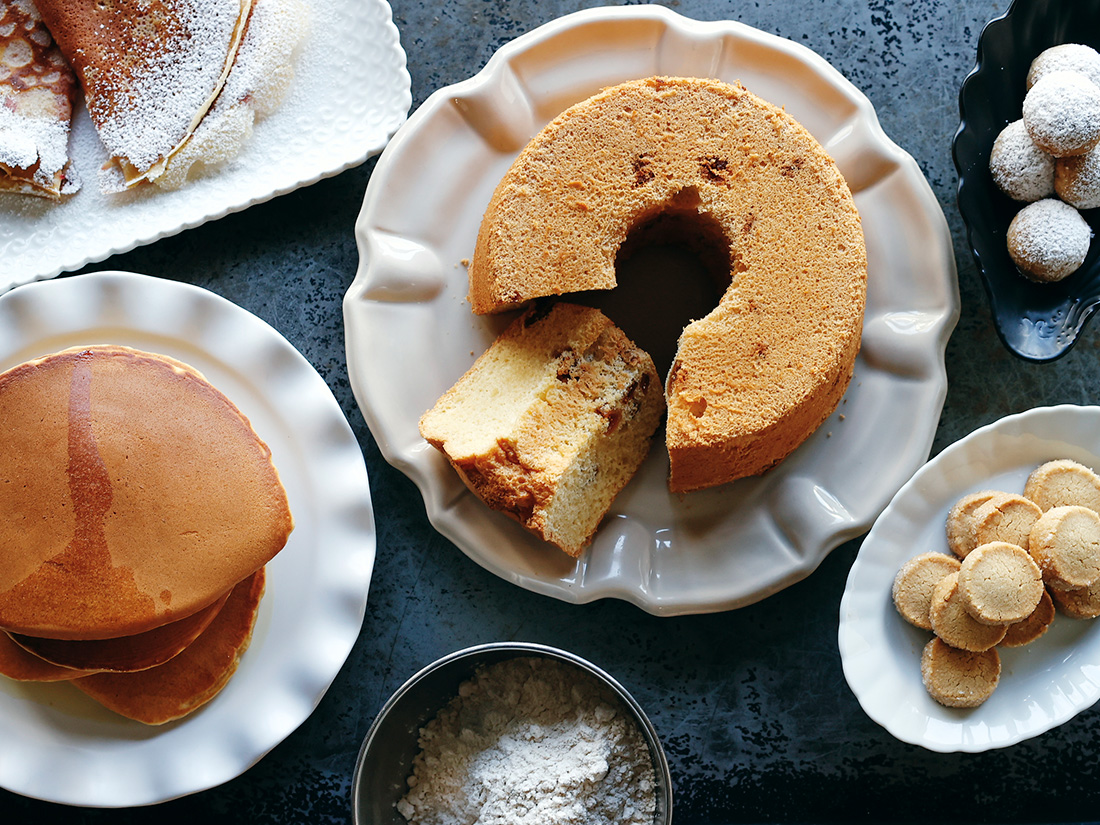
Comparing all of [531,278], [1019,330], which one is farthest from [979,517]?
[531,278]

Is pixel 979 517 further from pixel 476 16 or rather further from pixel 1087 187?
pixel 476 16

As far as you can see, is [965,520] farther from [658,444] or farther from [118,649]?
[118,649]

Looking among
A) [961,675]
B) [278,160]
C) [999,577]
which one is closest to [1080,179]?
[999,577]

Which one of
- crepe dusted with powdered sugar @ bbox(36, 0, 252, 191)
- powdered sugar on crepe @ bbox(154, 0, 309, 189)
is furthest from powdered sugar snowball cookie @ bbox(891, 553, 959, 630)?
crepe dusted with powdered sugar @ bbox(36, 0, 252, 191)

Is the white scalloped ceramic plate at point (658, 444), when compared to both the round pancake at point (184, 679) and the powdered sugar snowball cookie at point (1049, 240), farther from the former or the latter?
the round pancake at point (184, 679)

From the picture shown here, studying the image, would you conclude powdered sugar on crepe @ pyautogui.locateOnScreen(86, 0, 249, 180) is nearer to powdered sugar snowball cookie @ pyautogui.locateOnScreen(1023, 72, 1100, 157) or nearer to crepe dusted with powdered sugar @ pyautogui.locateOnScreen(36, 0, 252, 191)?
crepe dusted with powdered sugar @ pyautogui.locateOnScreen(36, 0, 252, 191)

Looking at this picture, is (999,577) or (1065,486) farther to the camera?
(1065,486)
